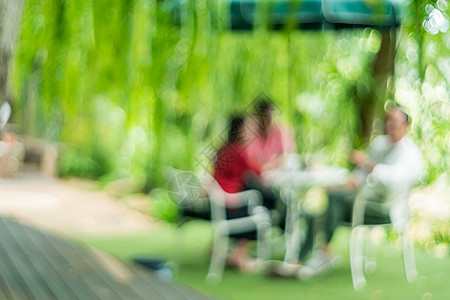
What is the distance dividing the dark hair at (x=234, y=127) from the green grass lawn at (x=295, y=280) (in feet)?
2.39

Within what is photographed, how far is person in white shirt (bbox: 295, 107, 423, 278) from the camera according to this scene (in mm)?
4008

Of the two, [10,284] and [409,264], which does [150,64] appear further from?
[409,264]

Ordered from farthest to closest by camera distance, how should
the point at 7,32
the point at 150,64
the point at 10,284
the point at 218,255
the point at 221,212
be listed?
the point at 218,255 → the point at 221,212 → the point at 10,284 → the point at 150,64 → the point at 7,32

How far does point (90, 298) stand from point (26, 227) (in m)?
2.56

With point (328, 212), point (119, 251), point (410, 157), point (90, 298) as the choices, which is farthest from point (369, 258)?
point (90, 298)

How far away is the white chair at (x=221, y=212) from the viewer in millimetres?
4066

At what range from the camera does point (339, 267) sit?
4.57m

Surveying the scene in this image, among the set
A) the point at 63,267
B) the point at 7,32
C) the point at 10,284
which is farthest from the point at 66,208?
the point at 7,32

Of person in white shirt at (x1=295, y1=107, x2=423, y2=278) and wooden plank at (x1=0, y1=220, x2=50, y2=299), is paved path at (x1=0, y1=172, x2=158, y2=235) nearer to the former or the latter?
wooden plank at (x1=0, y1=220, x2=50, y2=299)

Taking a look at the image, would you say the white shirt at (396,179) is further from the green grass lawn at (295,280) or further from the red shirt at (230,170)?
the red shirt at (230,170)

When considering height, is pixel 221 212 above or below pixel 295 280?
above

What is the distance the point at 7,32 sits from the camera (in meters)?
1.87

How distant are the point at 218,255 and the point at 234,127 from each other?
2.83ft

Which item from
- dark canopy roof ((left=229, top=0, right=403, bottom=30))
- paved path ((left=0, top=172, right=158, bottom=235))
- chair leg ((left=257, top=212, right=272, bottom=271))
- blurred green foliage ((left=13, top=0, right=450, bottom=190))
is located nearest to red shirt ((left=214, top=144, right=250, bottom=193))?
chair leg ((left=257, top=212, right=272, bottom=271))
